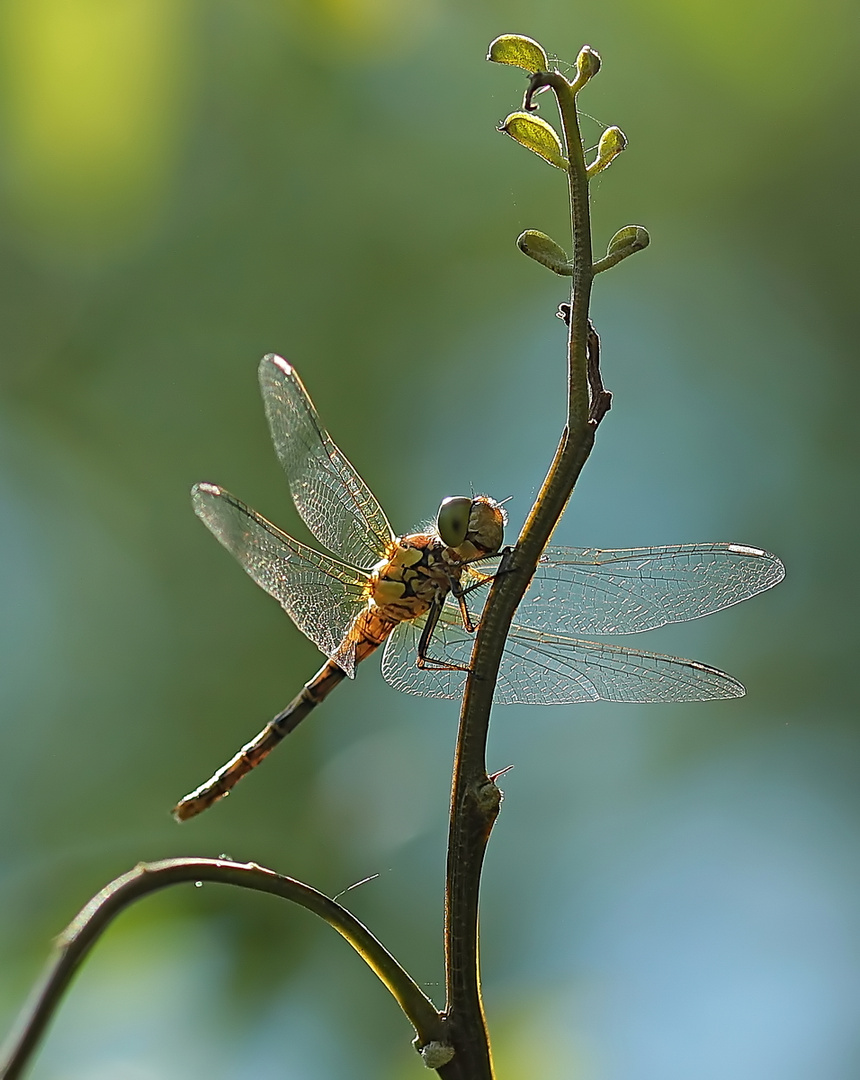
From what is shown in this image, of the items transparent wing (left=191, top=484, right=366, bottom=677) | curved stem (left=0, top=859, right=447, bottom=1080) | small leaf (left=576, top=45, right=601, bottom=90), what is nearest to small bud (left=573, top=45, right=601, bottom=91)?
small leaf (left=576, top=45, right=601, bottom=90)

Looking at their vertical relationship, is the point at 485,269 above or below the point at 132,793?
above

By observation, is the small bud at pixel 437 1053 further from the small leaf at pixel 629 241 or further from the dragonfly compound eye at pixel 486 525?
the dragonfly compound eye at pixel 486 525

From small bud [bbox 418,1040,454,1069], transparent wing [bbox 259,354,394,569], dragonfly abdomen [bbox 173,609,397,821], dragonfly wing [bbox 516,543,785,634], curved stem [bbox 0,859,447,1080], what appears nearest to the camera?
curved stem [bbox 0,859,447,1080]

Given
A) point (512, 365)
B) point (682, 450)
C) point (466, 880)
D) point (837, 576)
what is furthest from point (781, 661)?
point (466, 880)

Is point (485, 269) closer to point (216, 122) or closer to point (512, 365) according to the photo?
point (512, 365)

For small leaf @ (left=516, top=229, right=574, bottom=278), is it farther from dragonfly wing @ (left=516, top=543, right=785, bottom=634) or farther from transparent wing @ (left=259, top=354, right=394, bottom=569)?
transparent wing @ (left=259, top=354, right=394, bottom=569)

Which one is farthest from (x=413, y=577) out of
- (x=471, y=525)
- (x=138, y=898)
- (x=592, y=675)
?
(x=138, y=898)

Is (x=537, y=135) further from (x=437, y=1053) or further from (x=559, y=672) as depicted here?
(x=559, y=672)
